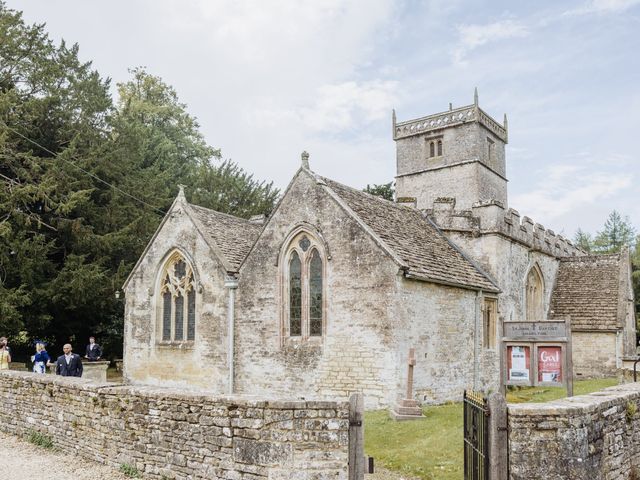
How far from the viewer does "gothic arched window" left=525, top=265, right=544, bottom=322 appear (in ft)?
82.8

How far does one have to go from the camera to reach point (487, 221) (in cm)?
2195

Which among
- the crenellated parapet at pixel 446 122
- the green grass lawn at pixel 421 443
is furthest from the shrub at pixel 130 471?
the crenellated parapet at pixel 446 122

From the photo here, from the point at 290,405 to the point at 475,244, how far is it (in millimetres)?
15515

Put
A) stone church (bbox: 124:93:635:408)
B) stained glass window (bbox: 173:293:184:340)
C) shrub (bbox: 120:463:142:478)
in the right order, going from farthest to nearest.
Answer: stained glass window (bbox: 173:293:184:340) → stone church (bbox: 124:93:635:408) → shrub (bbox: 120:463:142:478)

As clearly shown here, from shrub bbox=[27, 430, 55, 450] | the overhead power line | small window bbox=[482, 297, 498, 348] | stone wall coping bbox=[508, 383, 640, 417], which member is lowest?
shrub bbox=[27, 430, 55, 450]

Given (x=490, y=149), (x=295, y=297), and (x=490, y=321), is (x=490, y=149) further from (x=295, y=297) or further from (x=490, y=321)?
(x=295, y=297)

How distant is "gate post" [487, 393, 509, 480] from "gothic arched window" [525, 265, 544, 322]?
727 inches

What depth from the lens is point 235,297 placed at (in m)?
19.6

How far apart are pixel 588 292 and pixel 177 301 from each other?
17.6 m

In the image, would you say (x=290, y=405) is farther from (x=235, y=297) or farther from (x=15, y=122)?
(x=15, y=122)

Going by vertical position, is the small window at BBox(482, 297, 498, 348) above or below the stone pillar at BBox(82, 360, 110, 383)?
above

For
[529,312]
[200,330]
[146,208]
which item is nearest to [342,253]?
[200,330]

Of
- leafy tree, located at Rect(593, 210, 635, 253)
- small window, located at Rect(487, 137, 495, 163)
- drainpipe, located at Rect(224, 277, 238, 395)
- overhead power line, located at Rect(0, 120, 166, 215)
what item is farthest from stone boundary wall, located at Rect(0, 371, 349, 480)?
leafy tree, located at Rect(593, 210, 635, 253)

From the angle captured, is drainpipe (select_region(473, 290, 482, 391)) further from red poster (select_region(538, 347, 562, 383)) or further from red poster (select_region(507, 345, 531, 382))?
red poster (select_region(538, 347, 562, 383))
